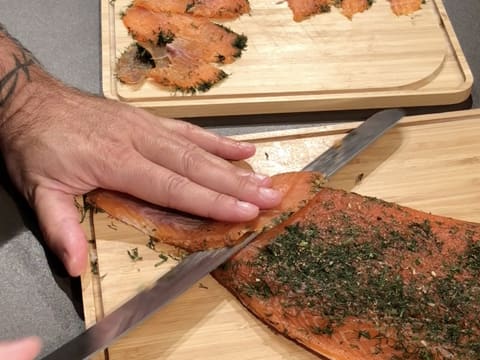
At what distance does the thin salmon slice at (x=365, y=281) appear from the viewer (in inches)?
49.2

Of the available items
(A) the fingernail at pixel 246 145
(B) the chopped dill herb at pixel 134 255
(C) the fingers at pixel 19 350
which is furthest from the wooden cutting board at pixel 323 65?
(C) the fingers at pixel 19 350

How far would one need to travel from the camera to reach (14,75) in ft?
5.20

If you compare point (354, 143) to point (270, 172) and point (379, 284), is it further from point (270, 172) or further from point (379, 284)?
point (379, 284)

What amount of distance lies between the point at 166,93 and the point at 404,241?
767 mm

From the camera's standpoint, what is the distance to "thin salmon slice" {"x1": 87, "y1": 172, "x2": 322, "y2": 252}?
1346 mm

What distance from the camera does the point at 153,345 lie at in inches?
50.3

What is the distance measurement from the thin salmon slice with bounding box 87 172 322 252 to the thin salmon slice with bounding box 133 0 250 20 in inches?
26.7

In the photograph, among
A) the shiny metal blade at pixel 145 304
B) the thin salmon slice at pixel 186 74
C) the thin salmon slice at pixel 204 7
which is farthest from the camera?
the thin salmon slice at pixel 204 7

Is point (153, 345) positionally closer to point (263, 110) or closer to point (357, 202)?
point (357, 202)

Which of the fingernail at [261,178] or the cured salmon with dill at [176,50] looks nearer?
the fingernail at [261,178]

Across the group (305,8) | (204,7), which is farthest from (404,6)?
(204,7)

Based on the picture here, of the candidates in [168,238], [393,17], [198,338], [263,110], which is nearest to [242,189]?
[168,238]

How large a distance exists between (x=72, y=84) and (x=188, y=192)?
0.70 meters

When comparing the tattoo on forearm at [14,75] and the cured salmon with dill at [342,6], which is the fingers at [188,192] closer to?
the tattoo on forearm at [14,75]
